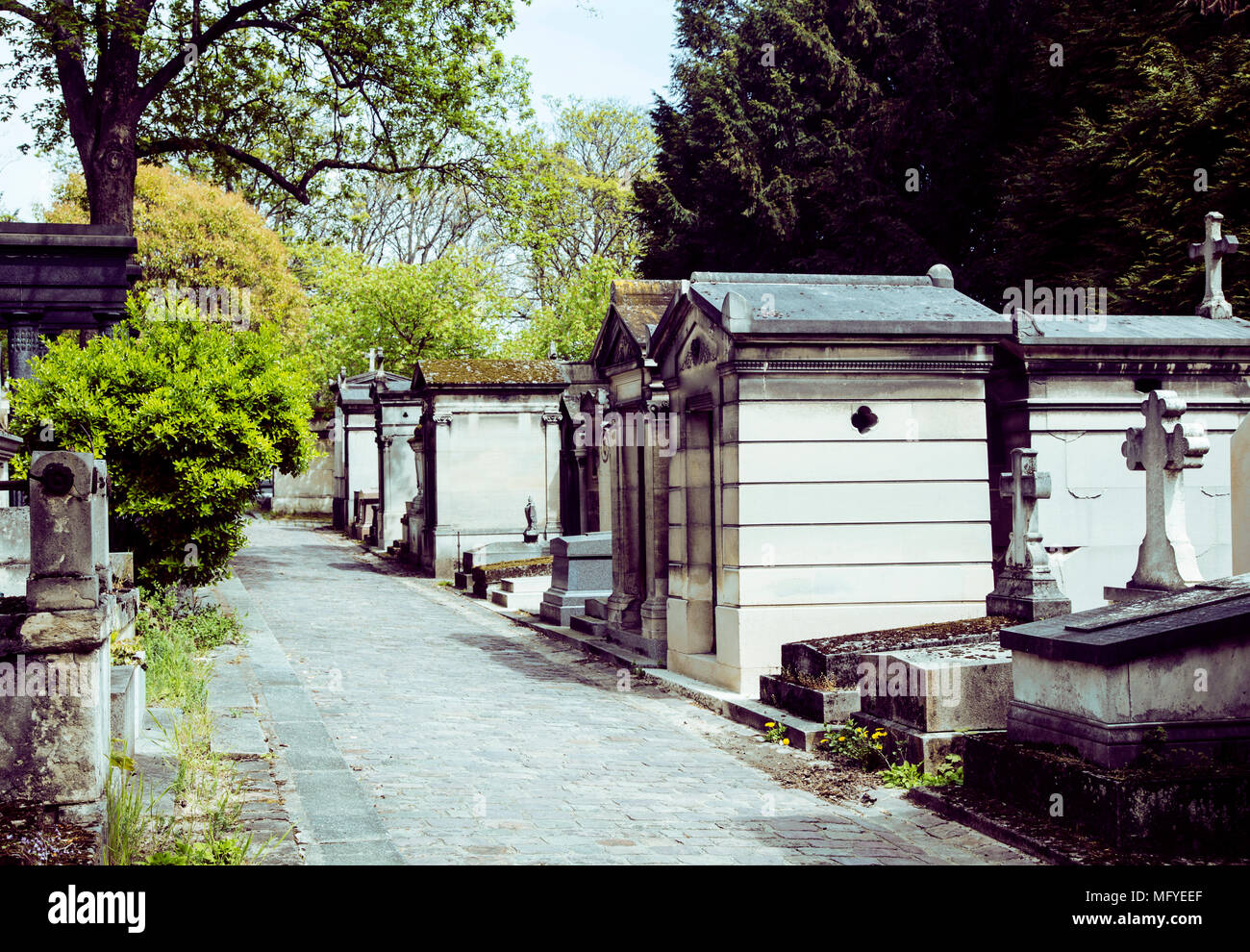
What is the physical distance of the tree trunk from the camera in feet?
60.3

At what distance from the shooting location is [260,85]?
21.8 meters

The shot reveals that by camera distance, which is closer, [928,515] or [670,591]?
[928,515]

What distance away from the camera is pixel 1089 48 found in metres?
23.0

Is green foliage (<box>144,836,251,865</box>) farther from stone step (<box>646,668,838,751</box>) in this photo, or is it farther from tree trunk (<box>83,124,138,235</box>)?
tree trunk (<box>83,124,138,235</box>)

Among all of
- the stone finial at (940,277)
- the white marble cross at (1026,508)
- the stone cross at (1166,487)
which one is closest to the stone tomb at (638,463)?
the stone finial at (940,277)

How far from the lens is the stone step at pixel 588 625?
1392 cm

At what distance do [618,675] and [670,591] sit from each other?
0.94 m

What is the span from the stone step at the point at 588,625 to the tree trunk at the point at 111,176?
950 centimetres

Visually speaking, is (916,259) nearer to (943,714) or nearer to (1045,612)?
(1045,612)

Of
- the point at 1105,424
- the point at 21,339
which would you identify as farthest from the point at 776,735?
the point at 21,339

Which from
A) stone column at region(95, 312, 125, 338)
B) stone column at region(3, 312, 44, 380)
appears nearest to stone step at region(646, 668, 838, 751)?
stone column at region(95, 312, 125, 338)

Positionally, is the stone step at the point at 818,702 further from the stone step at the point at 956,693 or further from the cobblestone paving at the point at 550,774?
the stone step at the point at 956,693
